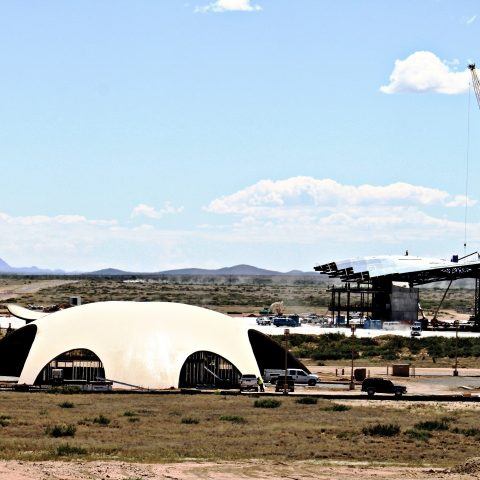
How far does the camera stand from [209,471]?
1629 inches

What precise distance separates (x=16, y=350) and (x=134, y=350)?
353 inches

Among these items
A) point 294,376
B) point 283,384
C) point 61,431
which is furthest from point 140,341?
point 61,431

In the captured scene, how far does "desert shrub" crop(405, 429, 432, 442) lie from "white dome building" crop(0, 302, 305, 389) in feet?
65.7

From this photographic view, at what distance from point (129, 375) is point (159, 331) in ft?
12.9

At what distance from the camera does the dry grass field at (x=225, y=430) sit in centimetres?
4544

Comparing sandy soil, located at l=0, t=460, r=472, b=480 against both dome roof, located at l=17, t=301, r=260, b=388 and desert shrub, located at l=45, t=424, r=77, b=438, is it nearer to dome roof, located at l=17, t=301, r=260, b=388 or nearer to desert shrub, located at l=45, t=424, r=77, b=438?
desert shrub, located at l=45, t=424, r=77, b=438

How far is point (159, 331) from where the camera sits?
7119cm

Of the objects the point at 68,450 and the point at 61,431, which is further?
the point at 61,431

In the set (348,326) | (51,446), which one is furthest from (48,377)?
(348,326)

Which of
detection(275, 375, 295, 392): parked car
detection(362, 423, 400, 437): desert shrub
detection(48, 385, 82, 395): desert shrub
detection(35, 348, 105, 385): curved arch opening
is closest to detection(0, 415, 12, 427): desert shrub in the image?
detection(48, 385, 82, 395): desert shrub

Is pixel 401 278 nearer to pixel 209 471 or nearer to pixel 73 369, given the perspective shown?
pixel 73 369

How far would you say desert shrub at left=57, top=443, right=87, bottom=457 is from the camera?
43.9 metres

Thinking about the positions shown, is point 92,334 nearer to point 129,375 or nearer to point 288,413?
point 129,375

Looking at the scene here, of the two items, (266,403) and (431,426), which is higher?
(266,403)
